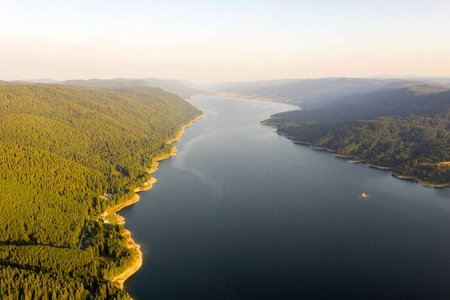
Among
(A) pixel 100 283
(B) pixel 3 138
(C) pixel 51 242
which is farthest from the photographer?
(B) pixel 3 138

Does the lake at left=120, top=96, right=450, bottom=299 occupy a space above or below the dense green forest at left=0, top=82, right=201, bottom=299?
below

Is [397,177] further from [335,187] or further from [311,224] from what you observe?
[311,224]

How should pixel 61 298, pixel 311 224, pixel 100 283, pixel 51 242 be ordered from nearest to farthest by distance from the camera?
pixel 61 298
pixel 100 283
pixel 51 242
pixel 311 224

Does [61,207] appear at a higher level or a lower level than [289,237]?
higher

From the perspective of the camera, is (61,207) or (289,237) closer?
(289,237)

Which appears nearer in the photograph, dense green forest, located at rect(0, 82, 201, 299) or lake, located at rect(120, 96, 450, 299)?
dense green forest, located at rect(0, 82, 201, 299)

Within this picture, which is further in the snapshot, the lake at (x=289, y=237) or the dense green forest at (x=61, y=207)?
the lake at (x=289, y=237)

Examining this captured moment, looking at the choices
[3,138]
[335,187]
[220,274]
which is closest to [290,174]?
[335,187]

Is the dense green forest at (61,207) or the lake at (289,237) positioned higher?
the dense green forest at (61,207)
